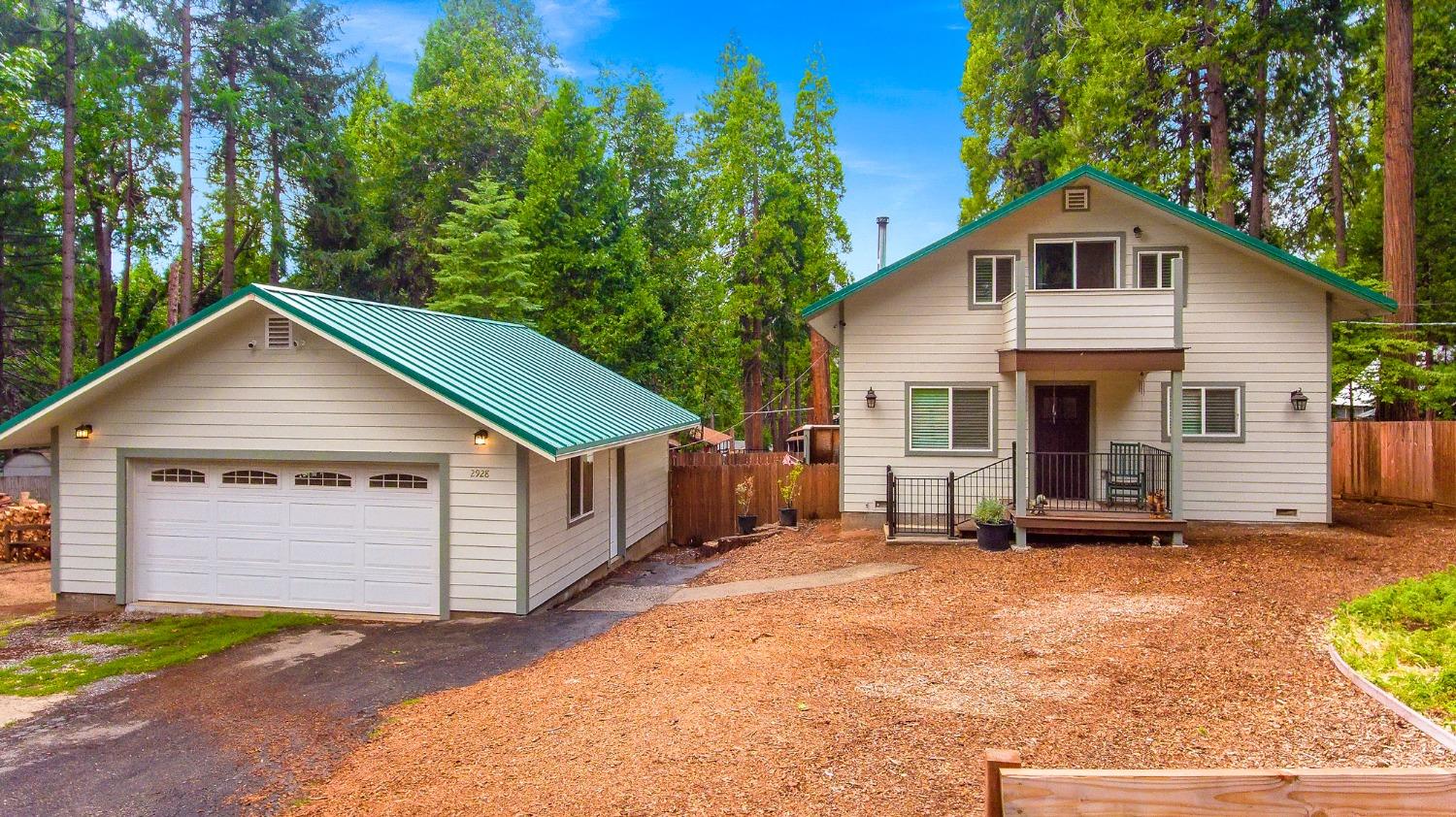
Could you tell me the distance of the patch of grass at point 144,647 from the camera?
340 inches

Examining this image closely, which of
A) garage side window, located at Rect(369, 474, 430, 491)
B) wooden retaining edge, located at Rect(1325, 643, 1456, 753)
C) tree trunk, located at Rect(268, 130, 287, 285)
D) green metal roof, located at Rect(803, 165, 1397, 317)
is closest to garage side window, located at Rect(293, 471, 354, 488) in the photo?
garage side window, located at Rect(369, 474, 430, 491)

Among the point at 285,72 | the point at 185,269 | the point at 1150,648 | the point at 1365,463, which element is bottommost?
the point at 1150,648

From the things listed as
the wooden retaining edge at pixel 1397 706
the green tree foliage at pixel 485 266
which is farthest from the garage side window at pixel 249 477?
the green tree foliage at pixel 485 266

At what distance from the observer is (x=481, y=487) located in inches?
415

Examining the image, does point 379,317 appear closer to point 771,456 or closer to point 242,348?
point 242,348

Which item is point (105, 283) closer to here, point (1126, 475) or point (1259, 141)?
point (1126, 475)

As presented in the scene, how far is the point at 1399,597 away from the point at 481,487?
9.63 metres

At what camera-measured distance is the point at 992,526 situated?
1348 centimetres

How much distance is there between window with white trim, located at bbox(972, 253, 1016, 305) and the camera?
1530 centimetres

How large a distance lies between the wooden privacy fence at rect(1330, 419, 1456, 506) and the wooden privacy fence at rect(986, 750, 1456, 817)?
16.6 metres

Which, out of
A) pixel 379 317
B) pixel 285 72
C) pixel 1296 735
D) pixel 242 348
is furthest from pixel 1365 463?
pixel 285 72

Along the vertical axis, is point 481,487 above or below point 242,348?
below

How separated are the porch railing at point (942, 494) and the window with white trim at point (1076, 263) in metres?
3.28

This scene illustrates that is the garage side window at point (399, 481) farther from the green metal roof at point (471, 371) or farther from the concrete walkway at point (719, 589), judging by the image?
the concrete walkway at point (719, 589)
